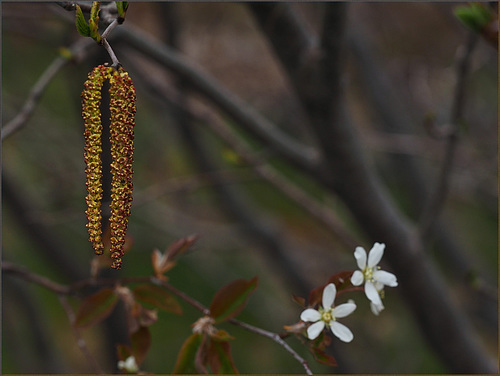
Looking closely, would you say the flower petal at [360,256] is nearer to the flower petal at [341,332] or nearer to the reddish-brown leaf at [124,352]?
the flower petal at [341,332]

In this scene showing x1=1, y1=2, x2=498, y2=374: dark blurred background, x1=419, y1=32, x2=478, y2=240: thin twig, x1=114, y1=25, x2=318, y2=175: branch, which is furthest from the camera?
x1=1, y1=2, x2=498, y2=374: dark blurred background

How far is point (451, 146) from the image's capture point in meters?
1.23

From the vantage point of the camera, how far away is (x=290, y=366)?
2.49 m

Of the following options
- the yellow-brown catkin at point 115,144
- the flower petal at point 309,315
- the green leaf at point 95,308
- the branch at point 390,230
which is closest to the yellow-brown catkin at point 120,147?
the yellow-brown catkin at point 115,144

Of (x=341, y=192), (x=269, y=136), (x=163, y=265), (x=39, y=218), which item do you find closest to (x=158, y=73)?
(x=39, y=218)

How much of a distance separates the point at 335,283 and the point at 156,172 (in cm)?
221

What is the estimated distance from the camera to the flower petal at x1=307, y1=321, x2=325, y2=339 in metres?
0.60

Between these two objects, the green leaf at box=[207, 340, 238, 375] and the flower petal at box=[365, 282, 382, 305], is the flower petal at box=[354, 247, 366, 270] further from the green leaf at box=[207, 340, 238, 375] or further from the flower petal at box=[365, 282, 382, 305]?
the green leaf at box=[207, 340, 238, 375]

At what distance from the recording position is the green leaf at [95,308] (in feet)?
2.63

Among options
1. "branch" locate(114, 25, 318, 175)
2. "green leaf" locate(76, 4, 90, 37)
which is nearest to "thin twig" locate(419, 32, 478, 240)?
"branch" locate(114, 25, 318, 175)

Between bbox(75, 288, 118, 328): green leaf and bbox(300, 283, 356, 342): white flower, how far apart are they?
34 cm

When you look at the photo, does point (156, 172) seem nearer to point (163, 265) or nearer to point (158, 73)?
point (158, 73)

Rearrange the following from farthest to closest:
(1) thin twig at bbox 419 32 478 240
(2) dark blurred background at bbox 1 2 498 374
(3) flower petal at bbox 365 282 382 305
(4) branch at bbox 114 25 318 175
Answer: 1. (2) dark blurred background at bbox 1 2 498 374
2. (4) branch at bbox 114 25 318 175
3. (1) thin twig at bbox 419 32 478 240
4. (3) flower petal at bbox 365 282 382 305

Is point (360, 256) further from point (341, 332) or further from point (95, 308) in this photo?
point (95, 308)
